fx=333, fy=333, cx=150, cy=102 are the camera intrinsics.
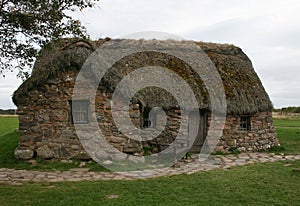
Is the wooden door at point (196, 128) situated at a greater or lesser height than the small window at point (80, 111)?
lesser

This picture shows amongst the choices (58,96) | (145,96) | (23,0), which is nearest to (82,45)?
(58,96)

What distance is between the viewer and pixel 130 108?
1222 centimetres

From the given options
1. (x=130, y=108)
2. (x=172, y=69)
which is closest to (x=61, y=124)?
(x=130, y=108)

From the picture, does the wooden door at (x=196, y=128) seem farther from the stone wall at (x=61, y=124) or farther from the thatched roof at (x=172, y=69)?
the stone wall at (x=61, y=124)

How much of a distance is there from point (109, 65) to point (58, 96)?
222 centimetres

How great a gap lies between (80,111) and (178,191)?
553 cm

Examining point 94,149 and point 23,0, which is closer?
point 23,0

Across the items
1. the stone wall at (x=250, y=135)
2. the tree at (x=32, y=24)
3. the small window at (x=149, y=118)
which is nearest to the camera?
the tree at (x=32, y=24)

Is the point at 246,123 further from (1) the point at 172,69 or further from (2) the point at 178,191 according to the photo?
(2) the point at 178,191

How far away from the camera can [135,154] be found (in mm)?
12102

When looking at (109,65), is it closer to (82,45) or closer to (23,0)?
(82,45)

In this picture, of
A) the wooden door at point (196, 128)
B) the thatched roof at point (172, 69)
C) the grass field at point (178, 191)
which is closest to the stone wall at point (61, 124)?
the thatched roof at point (172, 69)

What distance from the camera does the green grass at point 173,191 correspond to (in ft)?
24.1

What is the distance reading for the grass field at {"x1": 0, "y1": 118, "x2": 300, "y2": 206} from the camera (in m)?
7.36
